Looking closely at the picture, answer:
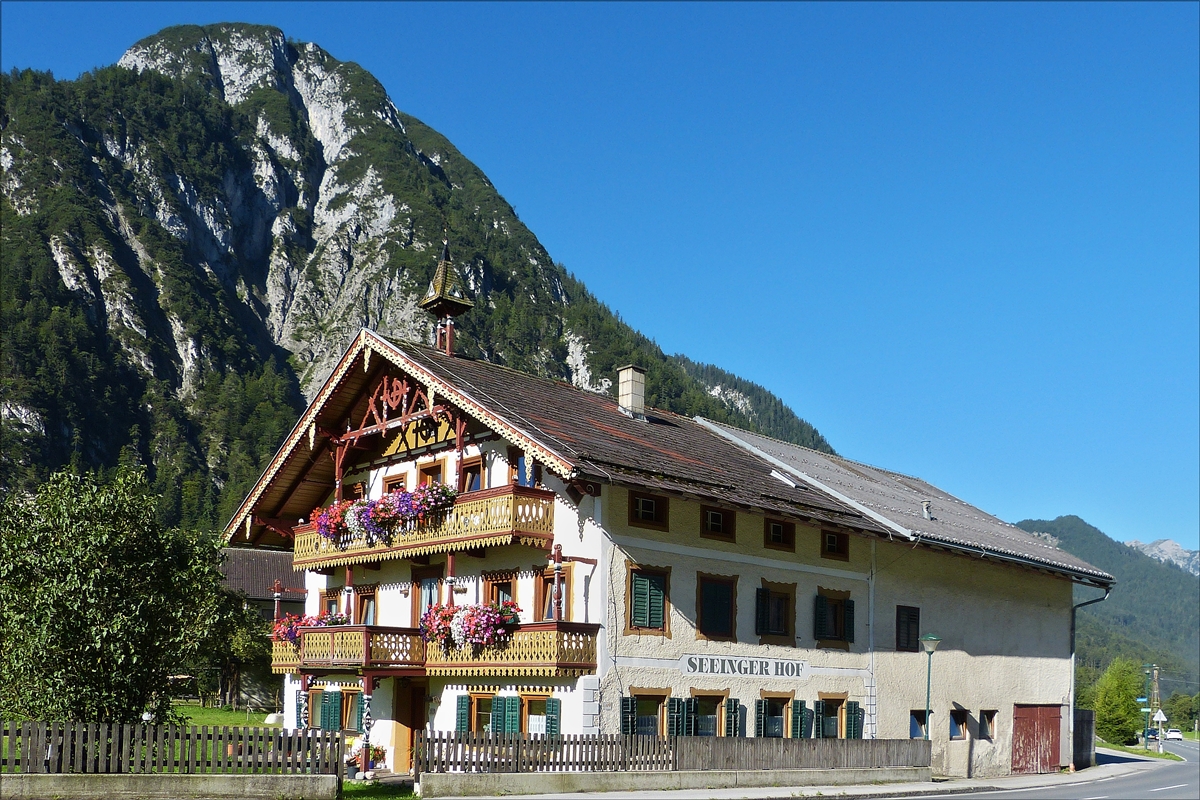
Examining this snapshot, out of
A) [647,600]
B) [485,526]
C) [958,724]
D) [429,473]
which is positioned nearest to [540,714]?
[647,600]

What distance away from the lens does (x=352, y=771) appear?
98.3 ft

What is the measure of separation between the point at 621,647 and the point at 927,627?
1155 centimetres

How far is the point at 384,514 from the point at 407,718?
5.30 meters

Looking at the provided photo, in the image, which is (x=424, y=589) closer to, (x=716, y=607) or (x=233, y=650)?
(x=716, y=607)

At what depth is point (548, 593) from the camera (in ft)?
92.0

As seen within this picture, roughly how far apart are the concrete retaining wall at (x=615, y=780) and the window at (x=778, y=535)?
564cm

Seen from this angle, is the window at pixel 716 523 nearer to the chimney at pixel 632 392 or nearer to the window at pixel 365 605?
the chimney at pixel 632 392

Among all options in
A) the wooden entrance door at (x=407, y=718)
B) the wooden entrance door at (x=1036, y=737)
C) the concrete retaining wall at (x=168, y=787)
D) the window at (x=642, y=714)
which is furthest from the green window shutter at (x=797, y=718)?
the concrete retaining wall at (x=168, y=787)

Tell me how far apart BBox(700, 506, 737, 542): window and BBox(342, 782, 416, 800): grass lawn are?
29.2 ft

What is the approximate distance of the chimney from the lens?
114 feet

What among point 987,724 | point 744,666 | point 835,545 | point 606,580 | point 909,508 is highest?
point 909,508

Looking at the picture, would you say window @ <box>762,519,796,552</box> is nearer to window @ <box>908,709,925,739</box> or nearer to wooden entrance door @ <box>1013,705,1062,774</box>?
window @ <box>908,709,925,739</box>

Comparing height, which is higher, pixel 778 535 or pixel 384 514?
pixel 384 514

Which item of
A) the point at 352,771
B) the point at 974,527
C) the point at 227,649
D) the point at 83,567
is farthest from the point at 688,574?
the point at 227,649
